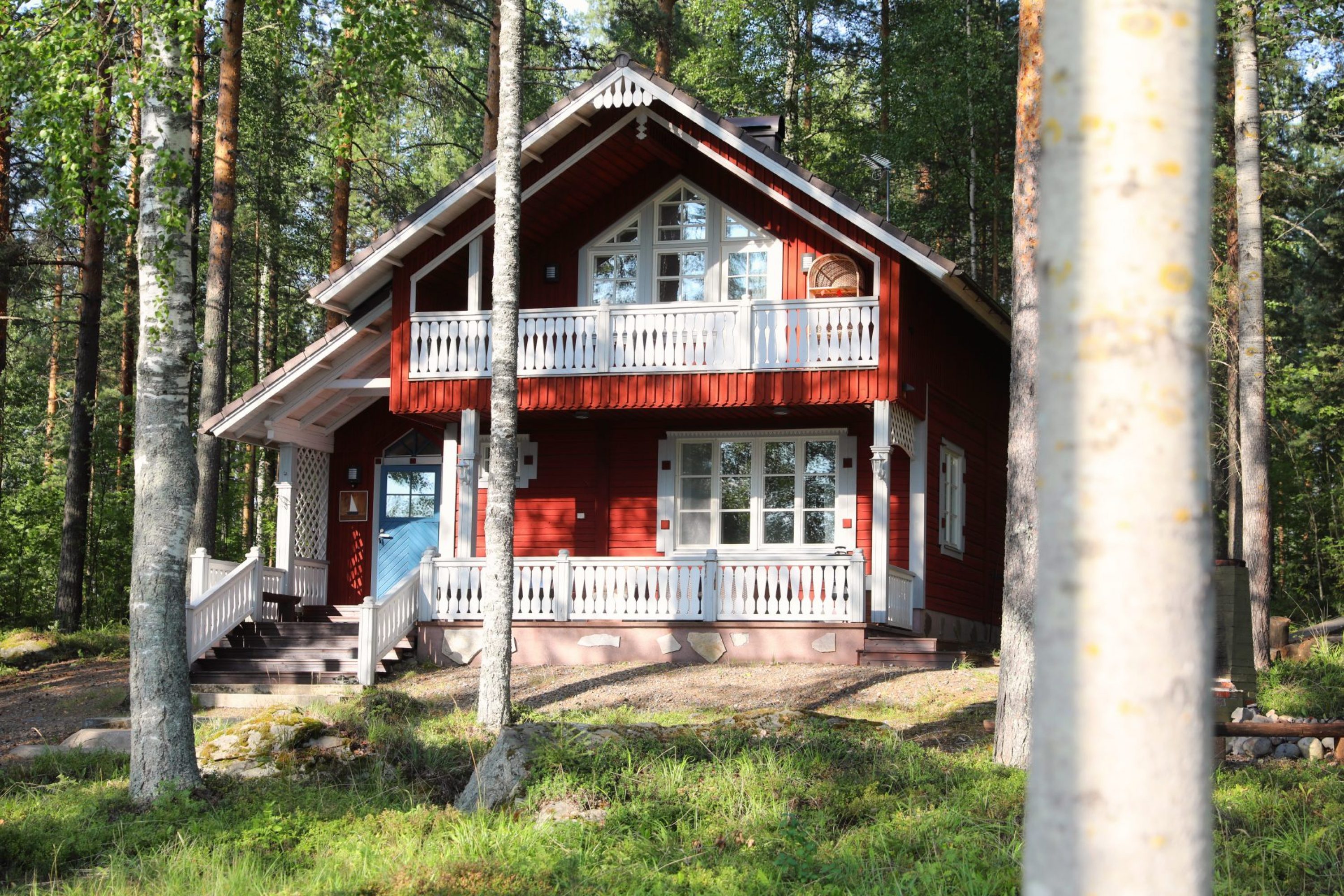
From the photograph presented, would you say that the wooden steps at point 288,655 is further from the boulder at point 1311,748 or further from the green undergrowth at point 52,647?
the boulder at point 1311,748

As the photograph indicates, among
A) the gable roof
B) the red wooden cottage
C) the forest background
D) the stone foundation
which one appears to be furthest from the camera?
the forest background

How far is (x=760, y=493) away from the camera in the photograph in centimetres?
1798

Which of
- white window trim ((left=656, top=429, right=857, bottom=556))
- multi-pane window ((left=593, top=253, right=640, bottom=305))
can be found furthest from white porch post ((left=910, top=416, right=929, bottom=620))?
multi-pane window ((left=593, top=253, right=640, bottom=305))

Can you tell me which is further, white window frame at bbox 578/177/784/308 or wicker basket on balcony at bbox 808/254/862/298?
white window frame at bbox 578/177/784/308

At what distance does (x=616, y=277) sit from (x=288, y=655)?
6786 millimetres

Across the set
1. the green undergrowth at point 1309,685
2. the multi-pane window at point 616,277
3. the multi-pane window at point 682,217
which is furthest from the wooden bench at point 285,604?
the green undergrowth at point 1309,685

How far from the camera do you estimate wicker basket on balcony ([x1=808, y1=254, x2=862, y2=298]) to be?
1703 cm

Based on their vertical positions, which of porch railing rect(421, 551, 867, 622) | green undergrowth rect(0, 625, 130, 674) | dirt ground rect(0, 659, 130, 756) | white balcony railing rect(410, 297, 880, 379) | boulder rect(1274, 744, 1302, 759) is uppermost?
white balcony railing rect(410, 297, 880, 379)

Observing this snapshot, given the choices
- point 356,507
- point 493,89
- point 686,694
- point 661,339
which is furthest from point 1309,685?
point 493,89

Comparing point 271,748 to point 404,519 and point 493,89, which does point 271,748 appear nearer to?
point 404,519

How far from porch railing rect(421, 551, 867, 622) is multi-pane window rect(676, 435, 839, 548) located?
1.25 meters

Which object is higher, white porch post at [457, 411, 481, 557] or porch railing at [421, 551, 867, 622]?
white porch post at [457, 411, 481, 557]

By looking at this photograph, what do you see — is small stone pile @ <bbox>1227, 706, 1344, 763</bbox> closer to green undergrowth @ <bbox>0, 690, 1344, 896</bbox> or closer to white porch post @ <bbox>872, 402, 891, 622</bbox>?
green undergrowth @ <bbox>0, 690, 1344, 896</bbox>

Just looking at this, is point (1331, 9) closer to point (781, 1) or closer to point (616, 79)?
point (616, 79)
